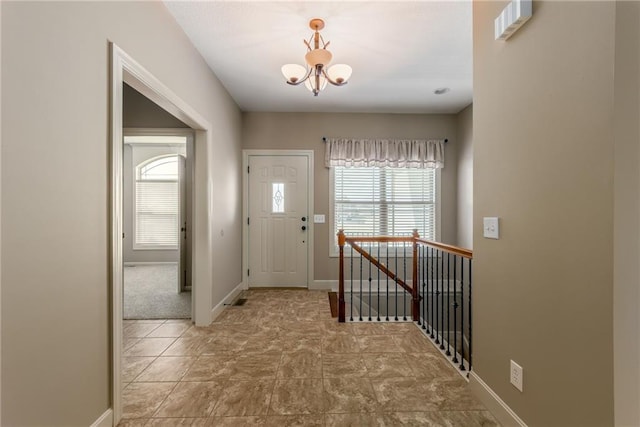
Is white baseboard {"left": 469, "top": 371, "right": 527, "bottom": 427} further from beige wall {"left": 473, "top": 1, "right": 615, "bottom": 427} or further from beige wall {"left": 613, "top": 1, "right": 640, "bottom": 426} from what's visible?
beige wall {"left": 613, "top": 1, "right": 640, "bottom": 426}

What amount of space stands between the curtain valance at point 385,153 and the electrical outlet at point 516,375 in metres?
3.39

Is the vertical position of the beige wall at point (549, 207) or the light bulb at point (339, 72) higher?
the light bulb at point (339, 72)

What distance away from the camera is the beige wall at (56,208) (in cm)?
104

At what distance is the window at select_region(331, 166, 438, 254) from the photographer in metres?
4.56

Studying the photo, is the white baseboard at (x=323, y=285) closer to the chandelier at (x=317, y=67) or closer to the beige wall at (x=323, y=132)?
the beige wall at (x=323, y=132)

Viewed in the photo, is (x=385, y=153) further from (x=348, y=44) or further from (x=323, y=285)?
(x=323, y=285)

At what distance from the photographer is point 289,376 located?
206 centimetres

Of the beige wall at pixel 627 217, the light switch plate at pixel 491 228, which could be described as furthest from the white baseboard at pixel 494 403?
the light switch plate at pixel 491 228

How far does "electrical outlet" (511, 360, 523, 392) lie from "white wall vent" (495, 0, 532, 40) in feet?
5.69

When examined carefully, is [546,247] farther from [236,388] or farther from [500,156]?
[236,388]

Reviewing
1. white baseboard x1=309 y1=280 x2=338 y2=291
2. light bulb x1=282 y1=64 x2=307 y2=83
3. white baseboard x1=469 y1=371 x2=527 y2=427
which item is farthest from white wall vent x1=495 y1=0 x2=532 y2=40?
white baseboard x1=309 y1=280 x2=338 y2=291

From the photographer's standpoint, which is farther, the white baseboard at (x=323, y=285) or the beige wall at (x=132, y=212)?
the beige wall at (x=132, y=212)

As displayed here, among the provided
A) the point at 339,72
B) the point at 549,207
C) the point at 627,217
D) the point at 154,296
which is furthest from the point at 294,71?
the point at 154,296

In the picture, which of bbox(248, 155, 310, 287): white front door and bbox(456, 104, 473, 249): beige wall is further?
bbox(248, 155, 310, 287): white front door
